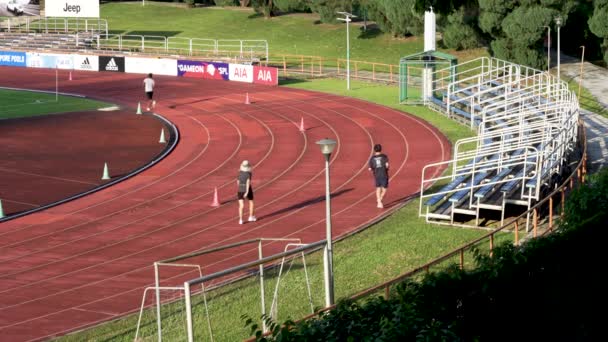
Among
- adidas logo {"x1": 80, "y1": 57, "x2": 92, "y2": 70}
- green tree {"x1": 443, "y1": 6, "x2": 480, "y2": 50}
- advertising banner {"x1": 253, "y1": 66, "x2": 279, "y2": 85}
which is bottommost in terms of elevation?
advertising banner {"x1": 253, "y1": 66, "x2": 279, "y2": 85}

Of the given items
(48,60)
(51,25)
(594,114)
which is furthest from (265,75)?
(51,25)

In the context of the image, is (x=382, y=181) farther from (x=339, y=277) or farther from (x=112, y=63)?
(x=112, y=63)

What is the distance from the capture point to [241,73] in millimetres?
55469

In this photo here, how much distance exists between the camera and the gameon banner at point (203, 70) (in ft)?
186

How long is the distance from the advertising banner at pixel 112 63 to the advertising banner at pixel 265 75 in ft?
34.0

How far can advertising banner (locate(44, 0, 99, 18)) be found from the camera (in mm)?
71000

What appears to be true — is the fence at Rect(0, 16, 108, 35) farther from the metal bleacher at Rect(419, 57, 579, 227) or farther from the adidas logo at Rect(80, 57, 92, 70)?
the metal bleacher at Rect(419, 57, 579, 227)

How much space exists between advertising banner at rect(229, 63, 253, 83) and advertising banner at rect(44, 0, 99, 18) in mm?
19108

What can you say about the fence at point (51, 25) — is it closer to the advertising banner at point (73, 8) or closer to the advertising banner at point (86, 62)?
the advertising banner at point (73, 8)

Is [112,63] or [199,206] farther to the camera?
[112,63]

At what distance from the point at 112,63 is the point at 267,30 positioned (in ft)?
62.9

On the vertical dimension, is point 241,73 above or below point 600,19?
below

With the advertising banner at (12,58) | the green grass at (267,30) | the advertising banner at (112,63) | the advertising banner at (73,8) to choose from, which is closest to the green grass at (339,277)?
the advertising banner at (112,63)

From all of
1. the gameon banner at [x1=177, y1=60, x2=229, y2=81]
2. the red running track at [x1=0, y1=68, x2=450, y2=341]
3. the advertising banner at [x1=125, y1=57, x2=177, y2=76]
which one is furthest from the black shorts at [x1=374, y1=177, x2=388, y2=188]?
the advertising banner at [x1=125, y1=57, x2=177, y2=76]
